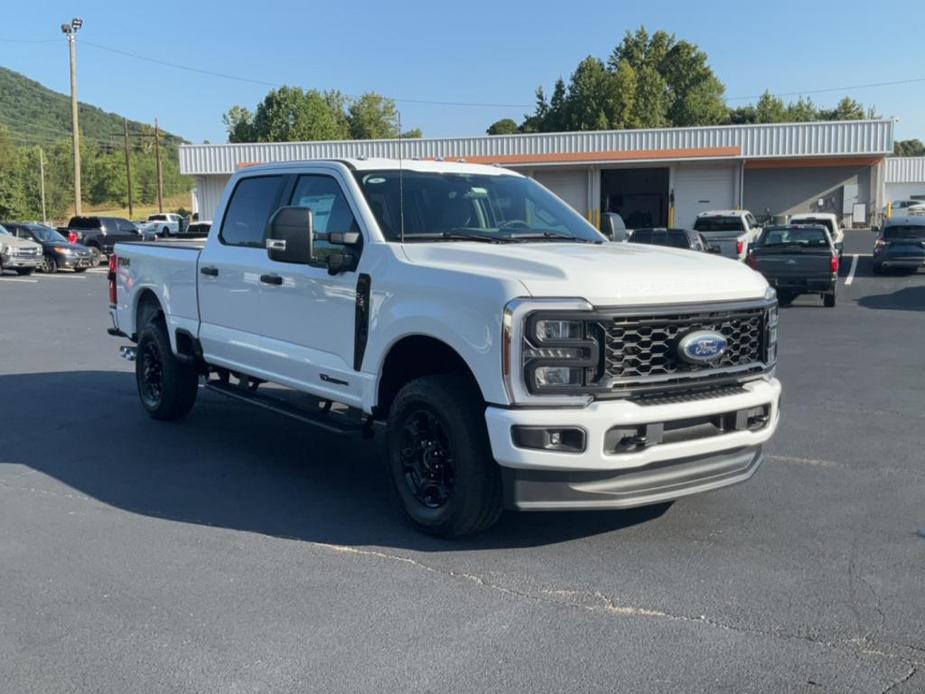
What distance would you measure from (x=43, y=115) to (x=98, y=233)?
16731 cm

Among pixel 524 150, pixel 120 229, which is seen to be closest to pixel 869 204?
pixel 524 150

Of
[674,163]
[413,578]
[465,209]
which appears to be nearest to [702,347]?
[413,578]

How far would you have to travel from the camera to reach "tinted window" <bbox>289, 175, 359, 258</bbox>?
5.75m

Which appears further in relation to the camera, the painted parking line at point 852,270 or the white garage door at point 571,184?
the white garage door at point 571,184

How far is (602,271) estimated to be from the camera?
4598 millimetres

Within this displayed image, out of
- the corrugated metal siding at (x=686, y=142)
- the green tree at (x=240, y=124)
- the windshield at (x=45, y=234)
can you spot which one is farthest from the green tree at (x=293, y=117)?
the windshield at (x=45, y=234)

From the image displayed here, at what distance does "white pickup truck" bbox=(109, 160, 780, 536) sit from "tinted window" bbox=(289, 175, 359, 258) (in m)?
0.02

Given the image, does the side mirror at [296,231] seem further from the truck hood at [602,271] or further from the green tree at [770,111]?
the green tree at [770,111]

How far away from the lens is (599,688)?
11.4 ft

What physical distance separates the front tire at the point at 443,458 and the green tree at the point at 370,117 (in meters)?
88.2

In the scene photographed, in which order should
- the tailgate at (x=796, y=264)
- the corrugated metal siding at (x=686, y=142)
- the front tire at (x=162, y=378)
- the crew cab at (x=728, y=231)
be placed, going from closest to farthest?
1. the front tire at (x=162, y=378)
2. the tailgate at (x=796, y=264)
3. the crew cab at (x=728, y=231)
4. the corrugated metal siding at (x=686, y=142)

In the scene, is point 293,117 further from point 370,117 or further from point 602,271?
point 602,271

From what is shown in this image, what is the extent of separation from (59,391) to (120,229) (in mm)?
29502

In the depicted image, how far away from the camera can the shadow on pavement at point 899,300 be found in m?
18.5
